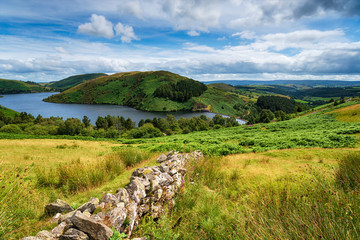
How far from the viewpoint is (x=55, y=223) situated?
4.40m

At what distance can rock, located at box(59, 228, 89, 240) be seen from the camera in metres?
3.57

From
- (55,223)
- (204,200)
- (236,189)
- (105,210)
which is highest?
(105,210)

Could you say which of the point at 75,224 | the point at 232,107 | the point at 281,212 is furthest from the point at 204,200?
the point at 232,107

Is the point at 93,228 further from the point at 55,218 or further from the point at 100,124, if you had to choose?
the point at 100,124

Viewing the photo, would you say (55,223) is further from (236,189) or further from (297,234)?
(236,189)

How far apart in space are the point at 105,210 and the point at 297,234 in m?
4.49

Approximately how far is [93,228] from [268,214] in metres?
4.25

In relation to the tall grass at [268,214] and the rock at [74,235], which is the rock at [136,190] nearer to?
the tall grass at [268,214]

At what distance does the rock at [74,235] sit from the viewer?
11.7ft

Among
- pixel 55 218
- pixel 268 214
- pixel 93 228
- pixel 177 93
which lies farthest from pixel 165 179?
pixel 177 93

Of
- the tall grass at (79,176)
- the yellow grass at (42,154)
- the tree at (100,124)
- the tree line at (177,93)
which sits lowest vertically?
the tree at (100,124)

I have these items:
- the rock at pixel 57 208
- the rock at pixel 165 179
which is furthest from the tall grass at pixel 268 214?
the rock at pixel 57 208

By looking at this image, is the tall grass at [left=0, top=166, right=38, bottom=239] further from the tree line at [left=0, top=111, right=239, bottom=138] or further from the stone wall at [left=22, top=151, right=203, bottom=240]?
the tree line at [left=0, top=111, right=239, bottom=138]

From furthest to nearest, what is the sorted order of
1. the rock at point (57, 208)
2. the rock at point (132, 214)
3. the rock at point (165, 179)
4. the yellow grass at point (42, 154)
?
the yellow grass at point (42, 154)
the rock at point (165, 179)
the rock at point (57, 208)
the rock at point (132, 214)
